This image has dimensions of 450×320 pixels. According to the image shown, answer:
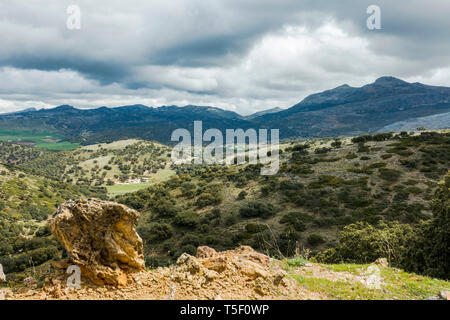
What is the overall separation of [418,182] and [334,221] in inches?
527

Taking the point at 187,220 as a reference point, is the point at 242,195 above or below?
above

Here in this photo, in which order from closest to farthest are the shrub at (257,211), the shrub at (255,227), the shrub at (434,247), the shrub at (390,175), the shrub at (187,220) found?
the shrub at (434,247)
the shrub at (255,227)
the shrub at (257,211)
the shrub at (187,220)
the shrub at (390,175)

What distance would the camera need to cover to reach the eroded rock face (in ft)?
18.4

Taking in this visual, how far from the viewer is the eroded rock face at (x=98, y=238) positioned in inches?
221

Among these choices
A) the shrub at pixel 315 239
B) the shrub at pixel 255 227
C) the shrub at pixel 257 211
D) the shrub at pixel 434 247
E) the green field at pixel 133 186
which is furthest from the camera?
the green field at pixel 133 186

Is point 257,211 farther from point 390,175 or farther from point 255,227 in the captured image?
point 390,175

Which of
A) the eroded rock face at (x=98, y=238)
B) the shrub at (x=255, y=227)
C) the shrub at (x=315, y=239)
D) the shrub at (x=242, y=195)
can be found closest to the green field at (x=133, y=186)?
the shrub at (x=242, y=195)

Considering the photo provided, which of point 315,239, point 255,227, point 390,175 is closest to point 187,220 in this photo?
point 255,227

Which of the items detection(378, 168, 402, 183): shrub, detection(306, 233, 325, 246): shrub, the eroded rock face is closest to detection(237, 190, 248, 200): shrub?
detection(306, 233, 325, 246): shrub

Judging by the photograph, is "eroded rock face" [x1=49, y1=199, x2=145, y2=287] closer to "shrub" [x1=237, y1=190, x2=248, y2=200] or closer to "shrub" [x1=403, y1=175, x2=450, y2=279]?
"shrub" [x1=403, y1=175, x2=450, y2=279]

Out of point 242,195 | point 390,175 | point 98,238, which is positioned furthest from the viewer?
point 242,195

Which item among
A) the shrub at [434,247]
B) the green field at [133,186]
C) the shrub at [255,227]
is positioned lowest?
the green field at [133,186]

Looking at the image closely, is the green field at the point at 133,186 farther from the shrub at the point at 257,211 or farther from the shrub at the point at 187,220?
the shrub at the point at 257,211

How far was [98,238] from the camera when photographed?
5.90 metres
